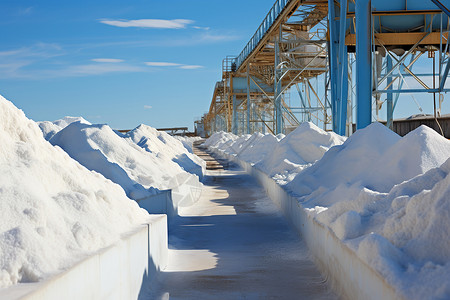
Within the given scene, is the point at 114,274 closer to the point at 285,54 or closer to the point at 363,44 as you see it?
the point at 363,44

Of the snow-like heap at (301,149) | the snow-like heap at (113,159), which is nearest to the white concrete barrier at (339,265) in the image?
the snow-like heap at (113,159)

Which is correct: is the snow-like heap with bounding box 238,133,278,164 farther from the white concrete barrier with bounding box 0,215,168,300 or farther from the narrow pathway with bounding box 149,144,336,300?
the white concrete barrier with bounding box 0,215,168,300

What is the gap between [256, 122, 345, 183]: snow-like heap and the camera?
47.4 ft

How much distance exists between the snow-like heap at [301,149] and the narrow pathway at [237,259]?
2473 mm

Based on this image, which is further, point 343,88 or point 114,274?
point 343,88

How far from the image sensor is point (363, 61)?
38.0ft

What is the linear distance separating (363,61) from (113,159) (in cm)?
563

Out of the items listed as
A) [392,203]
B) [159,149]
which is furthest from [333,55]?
[392,203]

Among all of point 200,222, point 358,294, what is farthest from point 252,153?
point 358,294

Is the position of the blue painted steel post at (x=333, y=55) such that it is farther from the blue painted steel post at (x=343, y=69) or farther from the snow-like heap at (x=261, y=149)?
the snow-like heap at (x=261, y=149)

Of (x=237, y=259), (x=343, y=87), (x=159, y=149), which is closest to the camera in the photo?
(x=237, y=259)

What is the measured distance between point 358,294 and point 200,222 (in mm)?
5956

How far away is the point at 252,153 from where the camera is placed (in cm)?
2502

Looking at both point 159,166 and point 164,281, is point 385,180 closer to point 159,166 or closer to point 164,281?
point 164,281
